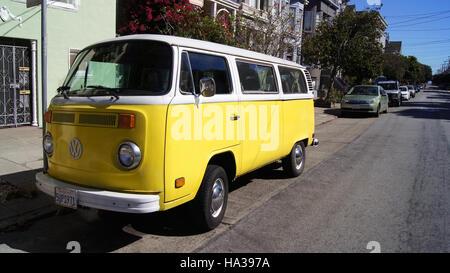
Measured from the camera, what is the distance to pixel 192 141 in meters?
3.99

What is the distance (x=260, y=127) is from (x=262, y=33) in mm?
8277

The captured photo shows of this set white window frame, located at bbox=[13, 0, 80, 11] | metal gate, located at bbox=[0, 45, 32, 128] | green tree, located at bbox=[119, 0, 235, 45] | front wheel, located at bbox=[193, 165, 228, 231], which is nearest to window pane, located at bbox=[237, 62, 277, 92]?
front wheel, located at bbox=[193, 165, 228, 231]

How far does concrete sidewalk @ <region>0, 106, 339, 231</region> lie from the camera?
15.7 ft

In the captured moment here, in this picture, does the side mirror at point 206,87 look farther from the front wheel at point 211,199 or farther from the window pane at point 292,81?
the window pane at point 292,81

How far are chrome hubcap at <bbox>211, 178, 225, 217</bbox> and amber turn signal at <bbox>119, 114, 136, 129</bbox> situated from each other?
1375 millimetres

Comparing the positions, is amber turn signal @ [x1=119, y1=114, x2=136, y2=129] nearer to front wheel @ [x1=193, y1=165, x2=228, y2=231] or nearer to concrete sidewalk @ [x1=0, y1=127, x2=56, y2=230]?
front wheel @ [x1=193, y1=165, x2=228, y2=231]

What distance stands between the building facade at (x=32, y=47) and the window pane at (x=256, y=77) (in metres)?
6.43

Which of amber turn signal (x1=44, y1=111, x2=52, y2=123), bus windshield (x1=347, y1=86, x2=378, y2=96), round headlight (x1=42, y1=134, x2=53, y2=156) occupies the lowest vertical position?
round headlight (x1=42, y1=134, x2=53, y2=156)

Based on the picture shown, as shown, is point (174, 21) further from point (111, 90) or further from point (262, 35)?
point (111, 90)

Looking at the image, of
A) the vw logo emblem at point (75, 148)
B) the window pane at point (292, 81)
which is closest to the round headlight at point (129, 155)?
the vw logo emblem at point (75, 148)

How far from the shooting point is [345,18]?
24.0 meters

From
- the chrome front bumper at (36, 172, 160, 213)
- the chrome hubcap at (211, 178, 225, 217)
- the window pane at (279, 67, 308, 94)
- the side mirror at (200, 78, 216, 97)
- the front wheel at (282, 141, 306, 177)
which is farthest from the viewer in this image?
the front wheel at (282, 141, 306, 177)

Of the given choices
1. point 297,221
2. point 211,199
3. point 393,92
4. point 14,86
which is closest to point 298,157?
point 297,221
